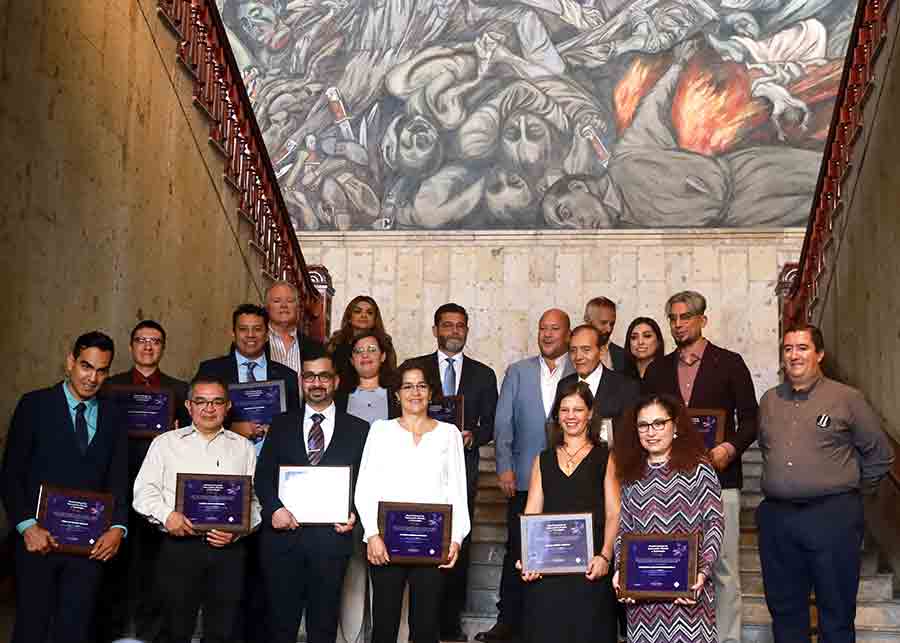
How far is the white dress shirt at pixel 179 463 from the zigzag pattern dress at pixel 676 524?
1757 millimetres

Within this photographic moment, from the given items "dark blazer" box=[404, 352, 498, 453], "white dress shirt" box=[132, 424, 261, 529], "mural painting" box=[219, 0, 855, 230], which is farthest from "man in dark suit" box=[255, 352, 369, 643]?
"mural painting" box=[219, 0, 855, 230]

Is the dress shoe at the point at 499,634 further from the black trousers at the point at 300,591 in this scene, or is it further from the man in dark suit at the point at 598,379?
the man in dark suit at the point at 598,379

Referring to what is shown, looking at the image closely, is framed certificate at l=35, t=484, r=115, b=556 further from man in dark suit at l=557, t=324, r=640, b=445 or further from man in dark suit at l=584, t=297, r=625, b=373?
man in dark suit at l=584, t=297, r=625, b=373

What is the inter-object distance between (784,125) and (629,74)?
203 centimetres

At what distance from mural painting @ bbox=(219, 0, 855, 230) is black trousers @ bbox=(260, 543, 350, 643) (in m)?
10.6

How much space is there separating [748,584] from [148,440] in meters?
3.25

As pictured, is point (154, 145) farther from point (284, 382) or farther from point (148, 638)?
point (148, 638)

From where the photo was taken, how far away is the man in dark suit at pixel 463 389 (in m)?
6.61

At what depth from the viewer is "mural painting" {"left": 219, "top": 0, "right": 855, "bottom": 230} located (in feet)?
51.5

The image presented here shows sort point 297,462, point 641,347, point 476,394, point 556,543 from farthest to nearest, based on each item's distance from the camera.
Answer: point 641,347, point 476,394, point 297,462, point 556,543

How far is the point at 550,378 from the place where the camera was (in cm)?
690

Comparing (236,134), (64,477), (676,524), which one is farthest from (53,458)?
(236,134)

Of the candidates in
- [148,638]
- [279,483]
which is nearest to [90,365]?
[279,483]

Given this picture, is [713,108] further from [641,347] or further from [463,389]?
[463,389]
